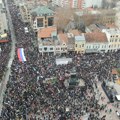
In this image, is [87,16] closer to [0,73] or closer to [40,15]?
[40,15]

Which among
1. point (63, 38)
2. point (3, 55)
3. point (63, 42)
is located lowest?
point (3, 55)

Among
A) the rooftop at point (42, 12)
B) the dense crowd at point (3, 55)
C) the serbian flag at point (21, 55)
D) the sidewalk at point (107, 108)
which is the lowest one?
the sidewalk at point (107, 108)

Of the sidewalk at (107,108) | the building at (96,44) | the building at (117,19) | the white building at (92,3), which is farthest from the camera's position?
the white building at (92,3)

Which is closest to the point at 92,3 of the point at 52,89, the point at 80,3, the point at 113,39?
the point at 80,3

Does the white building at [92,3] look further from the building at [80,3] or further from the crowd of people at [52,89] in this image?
the crowd of people at [52,89]

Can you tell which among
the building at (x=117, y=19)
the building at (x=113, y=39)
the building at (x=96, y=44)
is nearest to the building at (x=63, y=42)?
the building at (x=96, y=44)

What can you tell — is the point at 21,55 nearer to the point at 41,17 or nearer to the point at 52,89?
the point at 52,89
